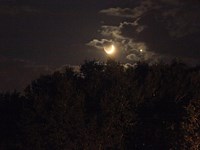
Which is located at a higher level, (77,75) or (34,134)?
(77,75)

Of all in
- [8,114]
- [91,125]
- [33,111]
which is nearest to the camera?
[91,125]

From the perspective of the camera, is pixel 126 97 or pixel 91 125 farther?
pixel 126 97

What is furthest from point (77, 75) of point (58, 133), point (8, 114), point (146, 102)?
point (58, 133)

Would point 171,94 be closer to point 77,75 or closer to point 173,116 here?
point 173,116

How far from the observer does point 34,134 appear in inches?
2307

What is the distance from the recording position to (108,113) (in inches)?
→ 2126

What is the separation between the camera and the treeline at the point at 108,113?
5316 cm

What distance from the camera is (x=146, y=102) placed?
62812 mm

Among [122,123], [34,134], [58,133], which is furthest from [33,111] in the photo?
[122,123]

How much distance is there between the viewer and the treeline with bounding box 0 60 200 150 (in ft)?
174

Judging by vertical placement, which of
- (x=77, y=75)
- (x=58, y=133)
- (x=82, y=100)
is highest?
(x=77, y=75)

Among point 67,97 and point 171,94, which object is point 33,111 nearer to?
point 67,97

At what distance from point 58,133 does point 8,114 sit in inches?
743

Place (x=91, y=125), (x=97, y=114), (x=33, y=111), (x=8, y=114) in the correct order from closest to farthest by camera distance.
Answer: (x=91, y=125), (x=97, y=114), (x=33, y=111), (x=8, y=114)
